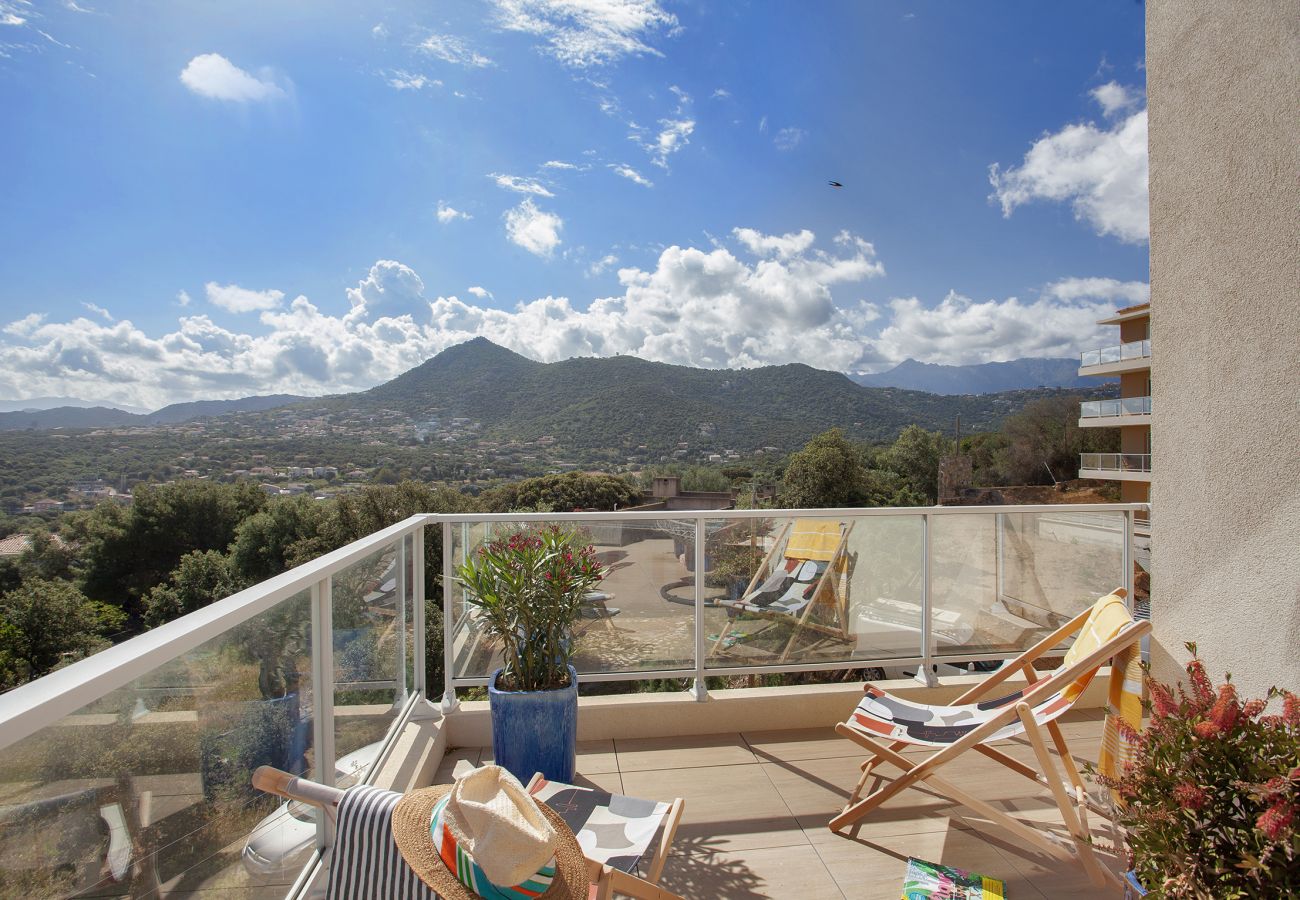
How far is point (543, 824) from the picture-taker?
133 centimetres

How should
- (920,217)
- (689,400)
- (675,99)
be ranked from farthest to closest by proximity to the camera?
(920,217) < (689,400) < (675,99)

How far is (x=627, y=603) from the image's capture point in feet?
12.4

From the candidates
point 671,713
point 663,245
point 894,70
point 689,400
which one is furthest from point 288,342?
point 671,713

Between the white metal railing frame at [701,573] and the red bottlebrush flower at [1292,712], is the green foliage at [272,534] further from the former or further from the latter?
the red bottlebrush flower at [1292,712]

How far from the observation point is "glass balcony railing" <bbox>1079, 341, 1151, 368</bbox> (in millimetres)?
29875

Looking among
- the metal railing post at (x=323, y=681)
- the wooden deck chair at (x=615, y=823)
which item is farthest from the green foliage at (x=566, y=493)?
the metal railing post at (x=323, y=681)

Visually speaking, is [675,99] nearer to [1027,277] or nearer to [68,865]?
[68,865]

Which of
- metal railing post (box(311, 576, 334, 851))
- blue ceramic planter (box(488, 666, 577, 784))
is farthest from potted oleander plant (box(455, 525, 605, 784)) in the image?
metal railing post (box(311, 576, 334, 851))

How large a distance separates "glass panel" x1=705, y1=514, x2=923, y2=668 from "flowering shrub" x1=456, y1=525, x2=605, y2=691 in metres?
1.04

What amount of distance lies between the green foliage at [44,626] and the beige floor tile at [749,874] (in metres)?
39.2

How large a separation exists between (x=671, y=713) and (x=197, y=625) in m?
2.76

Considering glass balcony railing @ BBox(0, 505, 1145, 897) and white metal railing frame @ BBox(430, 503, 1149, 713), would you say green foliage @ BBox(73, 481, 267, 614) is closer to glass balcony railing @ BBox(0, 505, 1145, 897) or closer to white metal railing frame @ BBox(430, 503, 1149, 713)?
white metal railing frame @ BBox(430, 503, 1149, 713)

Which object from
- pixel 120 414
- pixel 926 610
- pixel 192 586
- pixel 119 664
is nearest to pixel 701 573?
pixel 926 610

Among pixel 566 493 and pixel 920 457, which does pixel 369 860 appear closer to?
pixel 566 493
